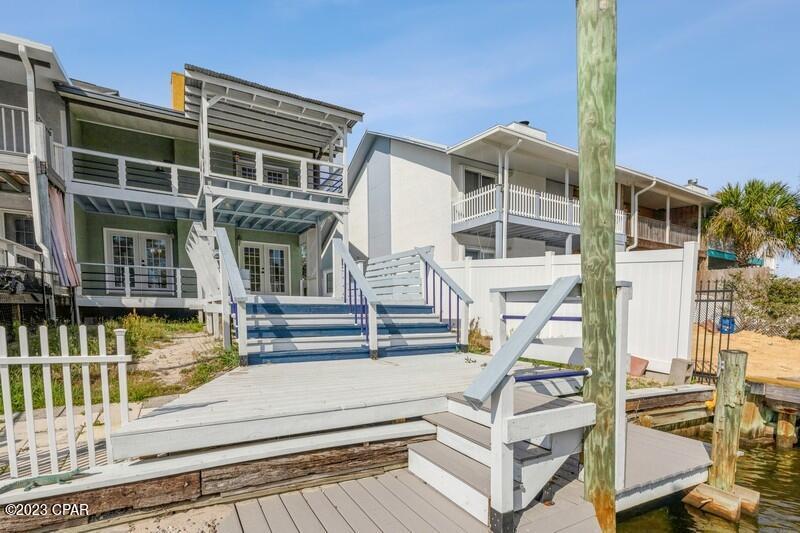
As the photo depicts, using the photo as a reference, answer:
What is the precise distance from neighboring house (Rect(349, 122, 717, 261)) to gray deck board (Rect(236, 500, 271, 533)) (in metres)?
9.49

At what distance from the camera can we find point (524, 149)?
11.5 metres

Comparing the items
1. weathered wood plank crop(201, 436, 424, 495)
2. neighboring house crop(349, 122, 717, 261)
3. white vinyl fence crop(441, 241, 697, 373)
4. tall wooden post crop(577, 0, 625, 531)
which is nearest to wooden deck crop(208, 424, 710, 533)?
weathered wood plank crop(201, 436, 424, 495)

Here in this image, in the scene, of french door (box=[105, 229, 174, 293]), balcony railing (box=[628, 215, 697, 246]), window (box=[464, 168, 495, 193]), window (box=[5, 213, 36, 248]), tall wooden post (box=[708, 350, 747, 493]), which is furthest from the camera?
Answer: balcony railing (box=[628, 215, 697, 246])

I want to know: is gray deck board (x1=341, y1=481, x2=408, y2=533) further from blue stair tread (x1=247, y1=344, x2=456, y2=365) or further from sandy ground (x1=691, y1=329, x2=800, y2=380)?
sandy ground (x1=691, y1=329, x2=800, y2=380)

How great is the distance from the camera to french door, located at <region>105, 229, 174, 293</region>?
32.3ft

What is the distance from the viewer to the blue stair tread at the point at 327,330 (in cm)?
495

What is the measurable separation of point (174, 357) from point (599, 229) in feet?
19.0

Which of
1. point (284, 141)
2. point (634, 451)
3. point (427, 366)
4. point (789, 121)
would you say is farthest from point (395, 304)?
point (789, 121)

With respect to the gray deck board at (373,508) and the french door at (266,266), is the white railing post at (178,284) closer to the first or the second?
the french door at (266,266)

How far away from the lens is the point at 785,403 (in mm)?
4891

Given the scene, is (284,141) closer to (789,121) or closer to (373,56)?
(373,56)

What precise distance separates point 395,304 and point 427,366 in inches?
69.6

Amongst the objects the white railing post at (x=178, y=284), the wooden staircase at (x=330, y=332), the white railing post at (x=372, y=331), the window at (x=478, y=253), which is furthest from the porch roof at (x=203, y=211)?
the window at (x=478, y=253)

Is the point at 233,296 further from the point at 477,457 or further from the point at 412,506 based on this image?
the point at 477,457
